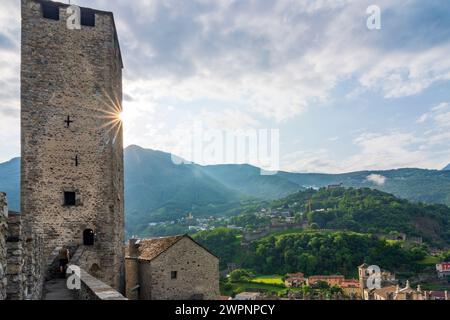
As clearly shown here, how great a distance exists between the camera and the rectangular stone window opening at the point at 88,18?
18203 millimetres

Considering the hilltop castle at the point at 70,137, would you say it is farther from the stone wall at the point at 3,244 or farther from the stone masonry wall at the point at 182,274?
the stone wall at the point at 3,244

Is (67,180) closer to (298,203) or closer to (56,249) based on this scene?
(56,249)

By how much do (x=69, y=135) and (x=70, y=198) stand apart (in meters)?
2.76

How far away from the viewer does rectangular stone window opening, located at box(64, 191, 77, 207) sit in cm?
1703

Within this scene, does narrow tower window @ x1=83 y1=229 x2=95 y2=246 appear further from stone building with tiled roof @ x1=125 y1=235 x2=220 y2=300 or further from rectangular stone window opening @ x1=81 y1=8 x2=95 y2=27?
rectangular stone window opening @ x1=81 y1=8 x2=95 y2=27

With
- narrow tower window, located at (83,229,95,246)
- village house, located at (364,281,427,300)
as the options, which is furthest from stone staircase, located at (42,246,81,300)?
village house, located at (364,281,427,300)

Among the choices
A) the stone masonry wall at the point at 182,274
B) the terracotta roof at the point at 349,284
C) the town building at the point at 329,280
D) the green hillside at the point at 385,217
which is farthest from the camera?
the green hillside at the point at 385,217

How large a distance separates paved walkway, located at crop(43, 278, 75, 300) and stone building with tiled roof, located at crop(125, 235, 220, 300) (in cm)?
505

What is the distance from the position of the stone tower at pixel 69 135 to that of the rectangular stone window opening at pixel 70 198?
44 millimetres

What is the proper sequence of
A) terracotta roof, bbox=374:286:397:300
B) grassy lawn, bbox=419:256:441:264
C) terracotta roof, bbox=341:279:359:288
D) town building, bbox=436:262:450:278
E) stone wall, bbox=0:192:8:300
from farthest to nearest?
1. grassy lawn, bbox=419:256:441:264
2. town building, bbox=436:262:450:278
3. terracotta roof, bbox=341:279:359:288
4. terracotta roof, bbox=374:286:397:300
5. stone wall, bbox=0:192:8:300

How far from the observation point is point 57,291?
1240cm

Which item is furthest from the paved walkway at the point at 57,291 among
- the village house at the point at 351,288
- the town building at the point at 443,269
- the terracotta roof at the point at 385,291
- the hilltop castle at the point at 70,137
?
the town building at the point at 443,269

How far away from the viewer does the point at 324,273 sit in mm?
93125

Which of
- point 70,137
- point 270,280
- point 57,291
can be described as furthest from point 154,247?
point 270,280
